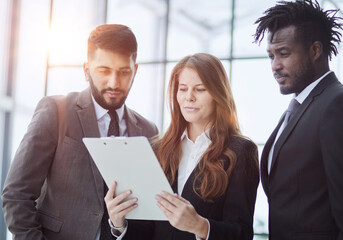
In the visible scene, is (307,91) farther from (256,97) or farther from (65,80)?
(65,80)

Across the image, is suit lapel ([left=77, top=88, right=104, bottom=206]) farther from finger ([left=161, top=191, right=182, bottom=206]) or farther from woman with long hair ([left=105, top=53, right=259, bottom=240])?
finger ([left=161, top=191, right=182, bottom=206])

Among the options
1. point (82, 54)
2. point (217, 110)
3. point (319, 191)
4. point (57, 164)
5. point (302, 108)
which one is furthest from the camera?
point (82, 54)

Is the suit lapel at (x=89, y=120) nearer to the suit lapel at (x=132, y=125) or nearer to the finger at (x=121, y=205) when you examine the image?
the suit lapel at (x=132, y=125)

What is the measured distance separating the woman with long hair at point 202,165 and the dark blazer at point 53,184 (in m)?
0.34

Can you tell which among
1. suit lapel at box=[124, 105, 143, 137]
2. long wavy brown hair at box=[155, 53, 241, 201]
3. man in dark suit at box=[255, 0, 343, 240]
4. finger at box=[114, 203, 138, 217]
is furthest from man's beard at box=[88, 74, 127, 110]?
man in dark suit at box=[255, 0, 343, 240]

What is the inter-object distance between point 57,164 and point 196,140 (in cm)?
75

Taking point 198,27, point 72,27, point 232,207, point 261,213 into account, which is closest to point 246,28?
point 198,27

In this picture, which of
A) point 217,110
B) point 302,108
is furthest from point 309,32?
point 217,110

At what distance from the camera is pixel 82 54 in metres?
5.50

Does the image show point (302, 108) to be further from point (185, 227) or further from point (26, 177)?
point (26, 177)

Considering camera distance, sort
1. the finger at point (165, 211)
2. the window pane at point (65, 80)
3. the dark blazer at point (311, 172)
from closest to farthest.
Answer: the dark blazer at point (311, 172), the finger at point (165, 211), the window pane at point (65, 80)

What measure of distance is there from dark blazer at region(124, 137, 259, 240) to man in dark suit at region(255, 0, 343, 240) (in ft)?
0.24

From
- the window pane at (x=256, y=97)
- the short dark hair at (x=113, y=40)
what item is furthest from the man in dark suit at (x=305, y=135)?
the window pane at (x=256, y=97)

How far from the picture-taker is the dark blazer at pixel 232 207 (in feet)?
6.66
